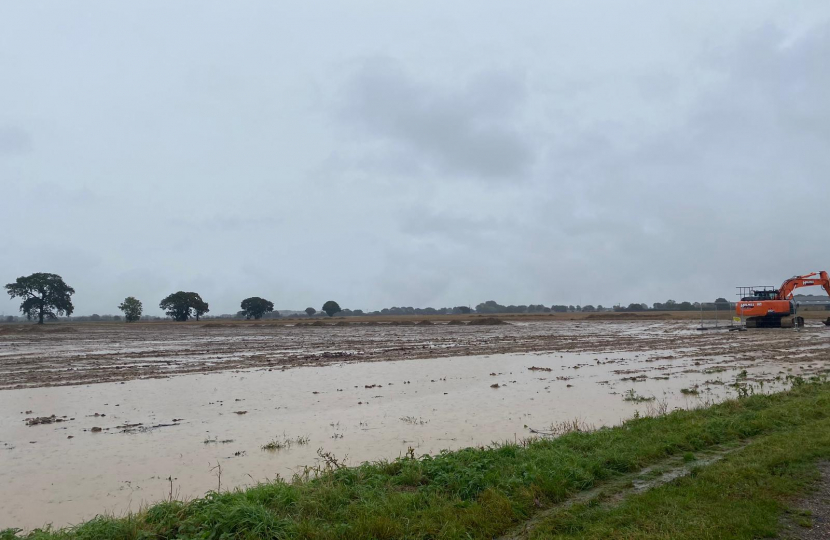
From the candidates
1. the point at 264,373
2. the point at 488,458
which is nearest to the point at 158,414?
the point at 264,373

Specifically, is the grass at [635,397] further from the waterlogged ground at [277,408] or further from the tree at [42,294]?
the tree at [42,294]

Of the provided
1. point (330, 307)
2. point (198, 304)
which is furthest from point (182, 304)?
point (330, 307)

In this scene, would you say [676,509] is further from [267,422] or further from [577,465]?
[267,422]

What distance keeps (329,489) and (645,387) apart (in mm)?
13613

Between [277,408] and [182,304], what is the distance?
385 ft

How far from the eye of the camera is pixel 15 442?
11219 millimetres

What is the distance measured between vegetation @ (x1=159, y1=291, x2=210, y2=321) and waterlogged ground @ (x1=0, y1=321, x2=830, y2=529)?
97.6 metres

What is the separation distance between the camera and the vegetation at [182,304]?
120625 mm

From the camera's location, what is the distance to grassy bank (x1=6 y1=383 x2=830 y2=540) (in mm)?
5664

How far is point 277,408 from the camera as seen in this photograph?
14656 millimetres

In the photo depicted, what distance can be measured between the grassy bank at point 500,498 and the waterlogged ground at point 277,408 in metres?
1.73

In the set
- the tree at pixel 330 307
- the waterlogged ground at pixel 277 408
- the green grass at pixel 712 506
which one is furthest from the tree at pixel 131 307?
the green grass at pixel 712 506

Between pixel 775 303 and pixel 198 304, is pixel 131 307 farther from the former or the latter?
pixel 775 303

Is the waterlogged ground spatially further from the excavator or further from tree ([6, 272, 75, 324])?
tree ([6, 272, 75, 324])
